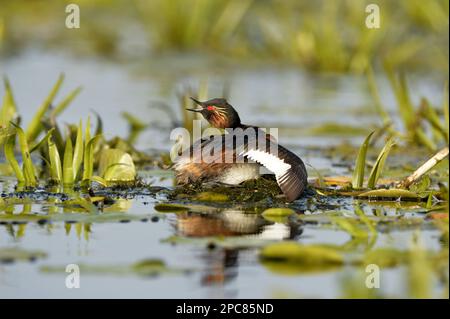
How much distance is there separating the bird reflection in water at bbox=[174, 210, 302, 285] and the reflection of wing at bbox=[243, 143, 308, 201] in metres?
0.35

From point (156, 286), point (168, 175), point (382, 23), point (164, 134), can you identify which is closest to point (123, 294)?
point (156, 286)

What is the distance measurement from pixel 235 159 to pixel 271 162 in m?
0.33

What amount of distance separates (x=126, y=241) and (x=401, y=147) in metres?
5.26

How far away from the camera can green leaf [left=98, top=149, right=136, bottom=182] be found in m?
8.59

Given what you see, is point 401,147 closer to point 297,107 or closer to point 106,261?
point 297,107

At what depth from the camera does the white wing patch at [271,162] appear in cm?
770

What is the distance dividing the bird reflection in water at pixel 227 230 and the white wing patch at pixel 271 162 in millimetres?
396

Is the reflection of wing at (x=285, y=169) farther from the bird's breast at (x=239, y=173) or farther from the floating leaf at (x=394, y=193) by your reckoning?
the floating leaf at (x=394, y=193)

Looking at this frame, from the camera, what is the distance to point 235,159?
7898 millimetres

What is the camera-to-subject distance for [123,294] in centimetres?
552

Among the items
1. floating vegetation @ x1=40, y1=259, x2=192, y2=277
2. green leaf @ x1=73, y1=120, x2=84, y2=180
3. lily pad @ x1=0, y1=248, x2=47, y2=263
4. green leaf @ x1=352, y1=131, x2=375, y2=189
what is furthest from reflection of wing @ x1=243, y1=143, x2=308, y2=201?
lily pad @ x1=0, y1=248, x2=47, y2=263

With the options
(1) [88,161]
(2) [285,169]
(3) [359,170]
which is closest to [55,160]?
(1) [88,161]

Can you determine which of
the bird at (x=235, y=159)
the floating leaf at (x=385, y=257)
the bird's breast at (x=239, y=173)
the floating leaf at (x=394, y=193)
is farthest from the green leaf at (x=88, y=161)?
the floating leaf at (x=385, y=257)

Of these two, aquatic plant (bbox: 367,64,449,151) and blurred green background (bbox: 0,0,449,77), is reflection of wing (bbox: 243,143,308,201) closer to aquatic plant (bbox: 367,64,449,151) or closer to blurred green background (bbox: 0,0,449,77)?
aquatic plant (bbox: 367,64,449,151)
